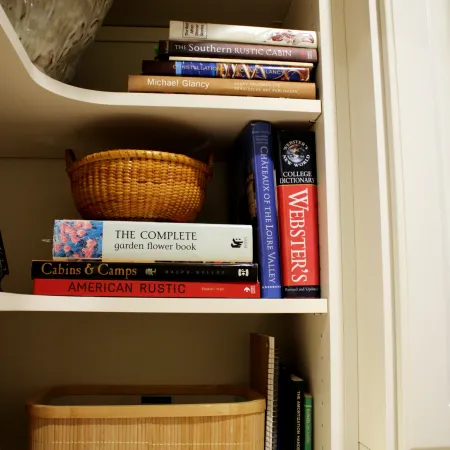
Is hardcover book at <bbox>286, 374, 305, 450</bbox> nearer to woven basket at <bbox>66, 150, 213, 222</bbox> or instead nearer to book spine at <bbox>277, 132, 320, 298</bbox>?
book spine at <bbox>277, 132, 320, 298</bbox>

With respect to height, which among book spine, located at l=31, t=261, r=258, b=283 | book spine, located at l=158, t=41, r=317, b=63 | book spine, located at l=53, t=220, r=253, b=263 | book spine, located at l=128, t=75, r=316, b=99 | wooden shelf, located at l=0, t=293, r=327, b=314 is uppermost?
book spine, located at l=158, t=41, r=317, b=63

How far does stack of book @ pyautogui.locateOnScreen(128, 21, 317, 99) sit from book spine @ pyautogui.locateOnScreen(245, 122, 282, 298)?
0.25 feet

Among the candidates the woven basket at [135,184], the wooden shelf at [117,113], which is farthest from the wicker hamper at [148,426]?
the wooden shelf at [117,113]

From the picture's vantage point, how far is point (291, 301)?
861 mm

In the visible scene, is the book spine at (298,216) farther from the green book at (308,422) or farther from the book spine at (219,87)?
the green book at (308,422)

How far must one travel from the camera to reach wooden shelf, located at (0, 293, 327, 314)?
0.83 m

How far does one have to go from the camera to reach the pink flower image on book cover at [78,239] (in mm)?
871

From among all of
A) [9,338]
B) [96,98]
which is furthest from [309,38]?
[9,338]

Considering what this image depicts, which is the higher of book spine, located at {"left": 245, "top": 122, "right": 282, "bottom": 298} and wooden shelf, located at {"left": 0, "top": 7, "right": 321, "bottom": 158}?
wooden shelf, located at {"left": 0, "top": 7, "right": 321, "bottom": 158}

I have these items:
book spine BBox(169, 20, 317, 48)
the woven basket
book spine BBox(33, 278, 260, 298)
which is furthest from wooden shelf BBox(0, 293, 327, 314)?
book spine BBox(169, 20, 317, 48)

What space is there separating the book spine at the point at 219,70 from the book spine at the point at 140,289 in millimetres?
341

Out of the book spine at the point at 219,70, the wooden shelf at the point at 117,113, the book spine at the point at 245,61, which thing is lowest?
the wooden shelf at the point at 117,113

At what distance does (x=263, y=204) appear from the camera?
911 millimetres

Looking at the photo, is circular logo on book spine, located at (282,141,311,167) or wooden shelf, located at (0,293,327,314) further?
circular logo on book spine, located at (282,141,311,167)
